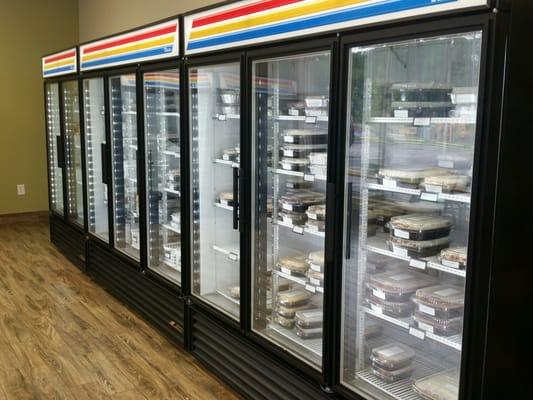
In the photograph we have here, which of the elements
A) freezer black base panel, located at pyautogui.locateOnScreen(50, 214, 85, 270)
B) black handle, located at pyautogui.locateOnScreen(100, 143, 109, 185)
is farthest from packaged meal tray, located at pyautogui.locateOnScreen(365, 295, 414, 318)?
freezer black base panel, located at pyautogui.locateOnScreen(50, 214, 85, 270)

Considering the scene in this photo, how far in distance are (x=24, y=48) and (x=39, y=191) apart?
2.04 meters

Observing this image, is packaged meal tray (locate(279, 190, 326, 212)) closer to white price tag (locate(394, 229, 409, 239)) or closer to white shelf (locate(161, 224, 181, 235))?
white price tag (locate(394, 229, 409, 239))

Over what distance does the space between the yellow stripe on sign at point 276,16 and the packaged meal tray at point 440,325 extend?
1.34 meters

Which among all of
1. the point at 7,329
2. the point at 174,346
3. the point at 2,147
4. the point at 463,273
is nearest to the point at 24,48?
the point at 2,147

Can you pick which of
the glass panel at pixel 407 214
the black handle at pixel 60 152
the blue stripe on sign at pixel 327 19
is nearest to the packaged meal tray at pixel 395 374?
the glass panel at pixel 407 214

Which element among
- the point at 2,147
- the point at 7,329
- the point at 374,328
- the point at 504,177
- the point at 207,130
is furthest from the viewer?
the point at 2,147

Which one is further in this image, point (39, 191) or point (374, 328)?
point (39, 191)

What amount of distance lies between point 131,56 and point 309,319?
98.6 inches

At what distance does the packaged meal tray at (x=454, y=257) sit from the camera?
7.09 feet

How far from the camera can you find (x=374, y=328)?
272 cm

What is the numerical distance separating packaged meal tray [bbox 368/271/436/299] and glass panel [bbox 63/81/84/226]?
A: 169 inches

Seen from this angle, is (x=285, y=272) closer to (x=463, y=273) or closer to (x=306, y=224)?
(x=306, y=224)

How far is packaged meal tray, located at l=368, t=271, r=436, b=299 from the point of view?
252 centimetres

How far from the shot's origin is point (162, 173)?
446 centimetres
